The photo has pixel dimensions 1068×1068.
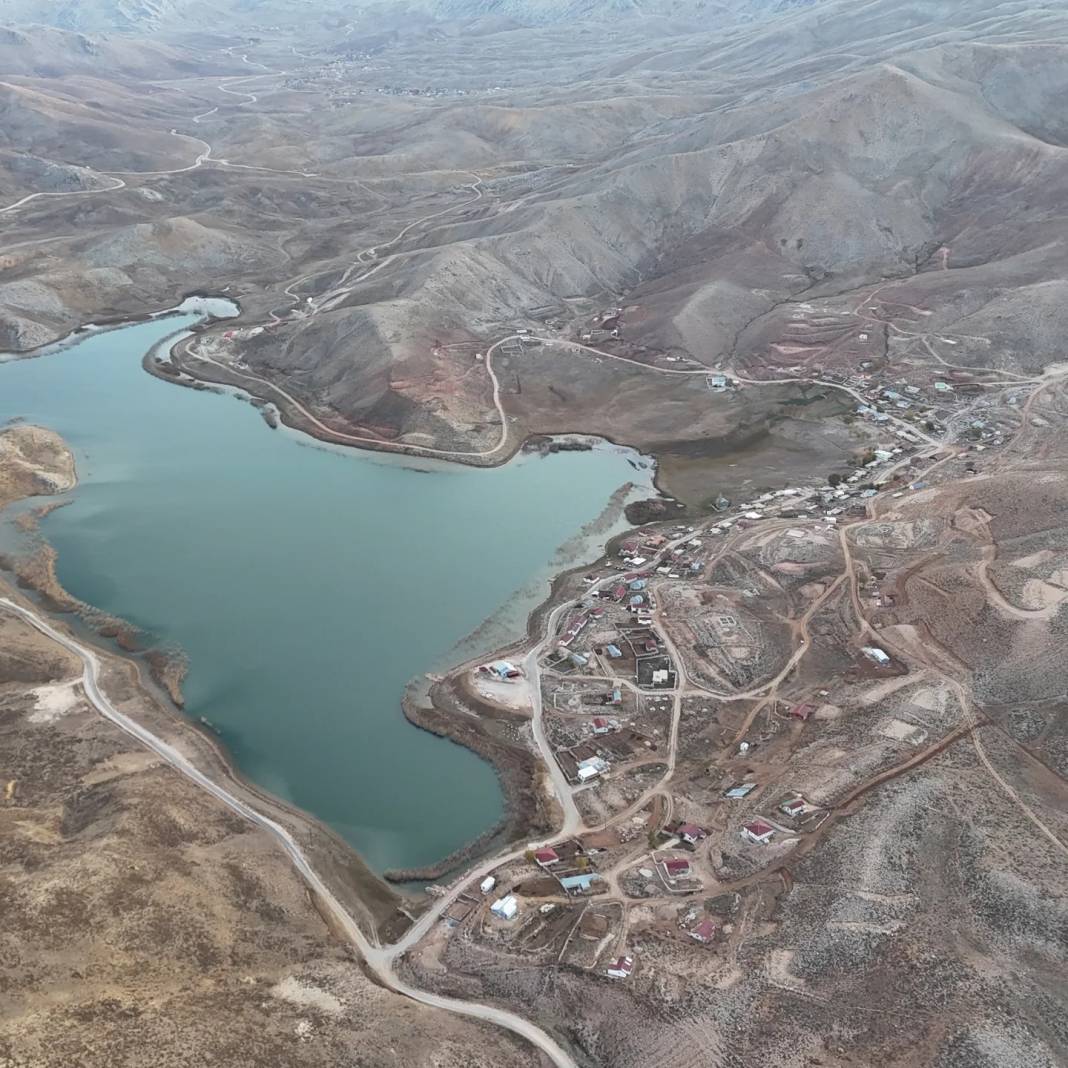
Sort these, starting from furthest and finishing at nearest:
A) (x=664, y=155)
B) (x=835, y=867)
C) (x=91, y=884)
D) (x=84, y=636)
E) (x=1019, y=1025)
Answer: (x=664, y=155) < (x=84, y=636) < (x=835, y=867) < (x=91, y=884) < (x=1019, y=1025)

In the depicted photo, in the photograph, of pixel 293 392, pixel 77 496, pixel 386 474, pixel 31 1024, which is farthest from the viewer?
pixel 293 392

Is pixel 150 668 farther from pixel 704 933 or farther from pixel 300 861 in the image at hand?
pixel 704 933

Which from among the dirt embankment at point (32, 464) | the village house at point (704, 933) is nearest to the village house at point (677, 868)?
the village house at point (704, 933)

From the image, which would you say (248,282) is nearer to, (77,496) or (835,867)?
(77,496)

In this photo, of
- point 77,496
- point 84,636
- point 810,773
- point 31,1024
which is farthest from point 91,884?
point 77,496

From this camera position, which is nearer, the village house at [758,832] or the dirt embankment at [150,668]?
the village house at [758,832]

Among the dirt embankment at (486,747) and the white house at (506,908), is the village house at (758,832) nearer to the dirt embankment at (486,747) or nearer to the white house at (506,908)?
the dirt embankment at (486,747)
